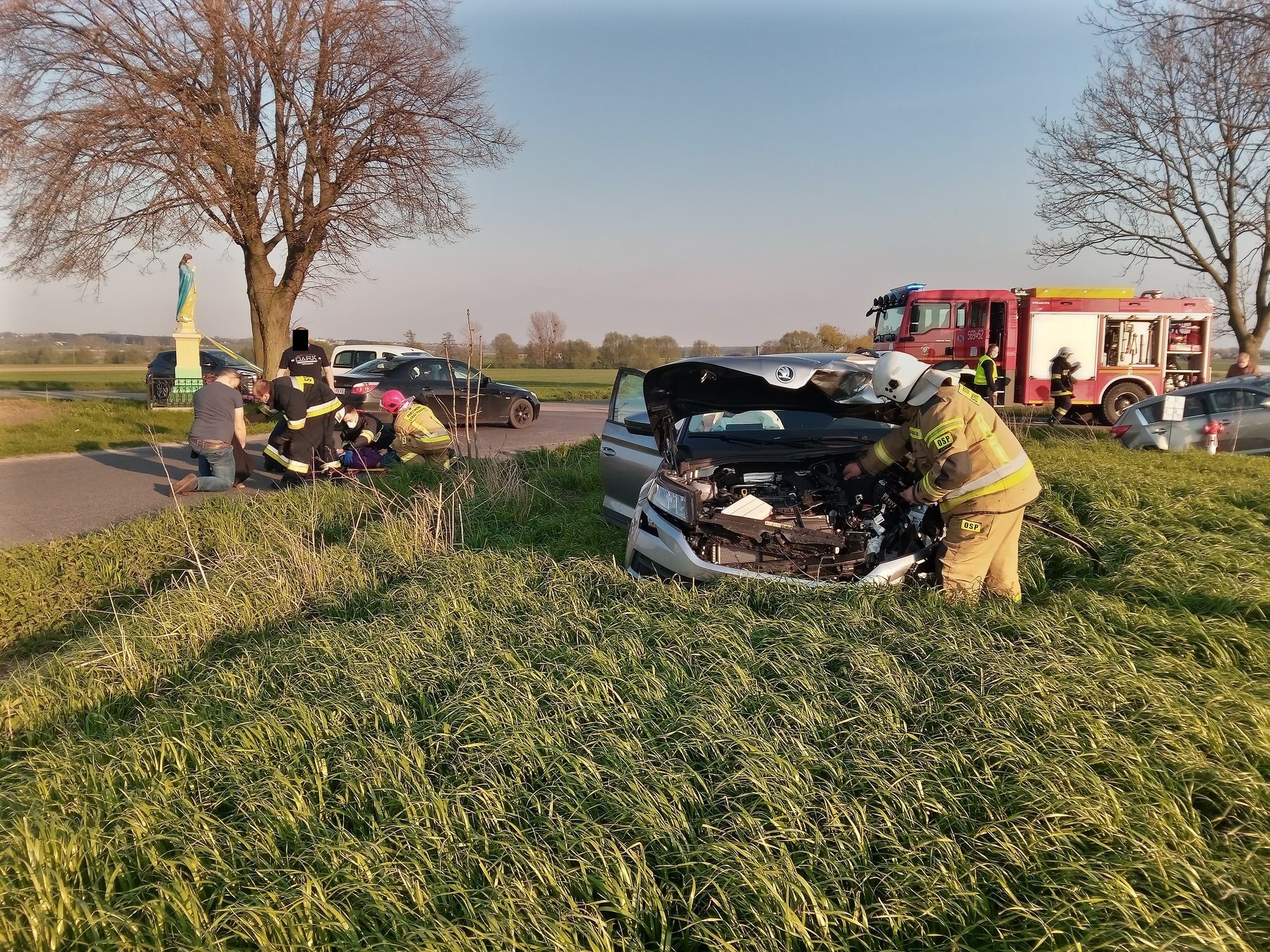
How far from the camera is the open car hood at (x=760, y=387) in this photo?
534cm

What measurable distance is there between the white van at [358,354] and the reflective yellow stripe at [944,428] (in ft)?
53.2

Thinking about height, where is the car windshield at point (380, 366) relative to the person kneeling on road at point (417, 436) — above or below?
above

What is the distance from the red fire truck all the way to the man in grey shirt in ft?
46.4

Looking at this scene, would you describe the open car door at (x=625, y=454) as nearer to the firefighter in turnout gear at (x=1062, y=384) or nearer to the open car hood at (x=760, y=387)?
the open car hood at (x=760, y=387)

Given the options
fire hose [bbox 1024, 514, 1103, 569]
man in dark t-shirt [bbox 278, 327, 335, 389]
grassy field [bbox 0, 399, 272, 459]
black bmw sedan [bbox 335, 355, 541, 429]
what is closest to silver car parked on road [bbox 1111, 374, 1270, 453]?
fire hose [bbox 1024, 514, 1103, 569]

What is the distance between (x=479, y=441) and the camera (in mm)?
15961

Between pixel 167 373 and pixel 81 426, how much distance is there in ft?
17.1

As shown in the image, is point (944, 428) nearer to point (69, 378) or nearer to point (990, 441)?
point (990, 441)

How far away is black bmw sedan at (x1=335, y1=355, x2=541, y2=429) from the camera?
52.5ft

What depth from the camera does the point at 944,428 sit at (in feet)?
15.4

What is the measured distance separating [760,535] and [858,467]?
0.76m

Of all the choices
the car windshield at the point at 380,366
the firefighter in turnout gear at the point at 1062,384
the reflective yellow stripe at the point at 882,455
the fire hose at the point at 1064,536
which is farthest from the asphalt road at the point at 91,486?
the firefighter in turnout gear at the point at 1062,384

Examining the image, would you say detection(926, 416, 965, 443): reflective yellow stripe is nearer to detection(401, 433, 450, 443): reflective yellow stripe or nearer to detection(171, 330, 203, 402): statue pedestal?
detection(401, 433, 450, 443): reflective yellow stripe

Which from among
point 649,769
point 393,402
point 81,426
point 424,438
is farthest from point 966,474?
point 81,426
